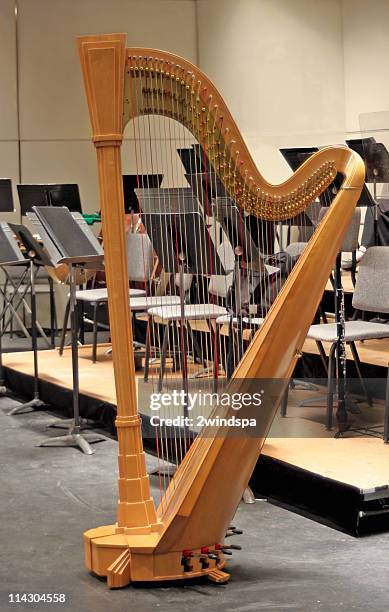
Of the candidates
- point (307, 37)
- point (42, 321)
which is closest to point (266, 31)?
point (307, 37)

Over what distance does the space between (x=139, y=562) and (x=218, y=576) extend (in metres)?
0.22

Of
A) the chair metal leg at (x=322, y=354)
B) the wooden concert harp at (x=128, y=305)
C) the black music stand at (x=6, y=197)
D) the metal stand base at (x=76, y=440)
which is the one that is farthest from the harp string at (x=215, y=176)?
the black music stand at (x=6, y=197)

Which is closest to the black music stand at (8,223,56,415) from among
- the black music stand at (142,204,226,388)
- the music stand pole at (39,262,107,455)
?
the music stand pole at (39,262,107,455)

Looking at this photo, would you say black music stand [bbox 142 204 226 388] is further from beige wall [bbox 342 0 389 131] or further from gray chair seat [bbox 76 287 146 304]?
beige wall [bbox 342 0 389 131]

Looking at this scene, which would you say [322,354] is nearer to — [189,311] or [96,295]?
[189,311]

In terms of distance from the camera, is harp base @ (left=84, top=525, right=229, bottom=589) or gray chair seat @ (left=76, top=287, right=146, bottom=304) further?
gray chair seat @ (left=76, top=287, right=146, bottom=304)

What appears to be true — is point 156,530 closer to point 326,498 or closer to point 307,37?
point 326,498

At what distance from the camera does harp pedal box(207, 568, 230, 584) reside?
264cm

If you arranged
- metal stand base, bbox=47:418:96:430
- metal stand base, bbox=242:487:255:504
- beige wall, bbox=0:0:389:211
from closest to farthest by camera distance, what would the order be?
metal stand base, bbox=242:487:255:504, metal stand base, bbox=47:418:96:430, beige wall, bbox=0:0:389:211

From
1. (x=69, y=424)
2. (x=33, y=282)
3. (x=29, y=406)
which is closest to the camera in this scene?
(x=69, y=424)

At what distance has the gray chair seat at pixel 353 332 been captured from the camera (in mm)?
3885

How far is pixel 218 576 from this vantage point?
264 centimetres

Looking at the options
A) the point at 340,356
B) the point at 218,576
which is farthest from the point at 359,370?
→ the point at 218,576

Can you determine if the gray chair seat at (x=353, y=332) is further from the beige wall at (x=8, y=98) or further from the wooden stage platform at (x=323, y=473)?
the beige wall at (x=8, y=98)
